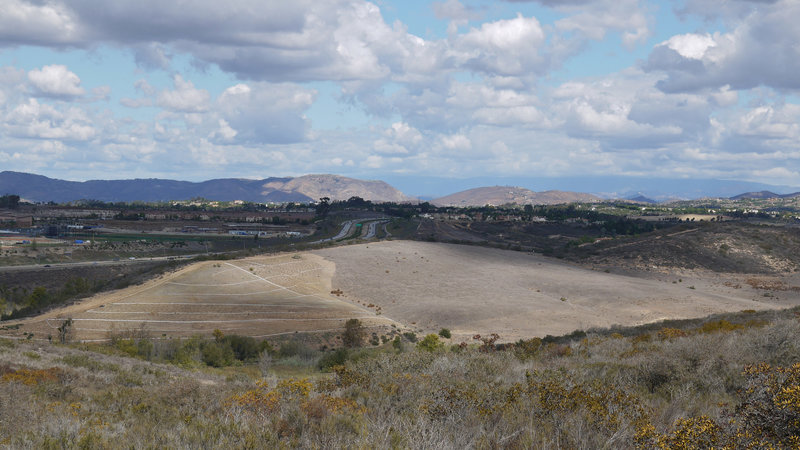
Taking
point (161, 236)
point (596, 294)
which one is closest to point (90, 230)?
point (161, 236)

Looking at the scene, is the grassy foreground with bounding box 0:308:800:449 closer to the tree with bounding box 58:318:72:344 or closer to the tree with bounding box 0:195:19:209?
the tree with bounding box 58:318:72:344

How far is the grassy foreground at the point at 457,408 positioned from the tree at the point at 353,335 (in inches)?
899

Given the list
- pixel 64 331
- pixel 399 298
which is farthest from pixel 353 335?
pixel 64 331

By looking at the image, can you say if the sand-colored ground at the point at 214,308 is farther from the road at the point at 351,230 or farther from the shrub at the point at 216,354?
the road at the point at 351,230

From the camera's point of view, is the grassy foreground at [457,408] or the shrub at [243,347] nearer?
the grassy foreground at [457,408]

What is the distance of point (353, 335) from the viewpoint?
36000 millimetres

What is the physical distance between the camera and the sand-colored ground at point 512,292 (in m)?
43.8

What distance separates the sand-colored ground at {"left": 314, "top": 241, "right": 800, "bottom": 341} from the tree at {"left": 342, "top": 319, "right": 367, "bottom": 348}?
6299mm

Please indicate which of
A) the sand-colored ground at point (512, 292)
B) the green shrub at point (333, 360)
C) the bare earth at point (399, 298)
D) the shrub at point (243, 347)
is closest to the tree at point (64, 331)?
the bare earth at point (399, 298)

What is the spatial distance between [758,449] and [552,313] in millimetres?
41969

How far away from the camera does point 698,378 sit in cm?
1056

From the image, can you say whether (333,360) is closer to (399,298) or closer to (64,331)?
(64,331)

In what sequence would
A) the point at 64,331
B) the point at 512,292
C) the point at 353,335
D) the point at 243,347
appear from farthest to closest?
the point at 512,292 < the point at 64,331 < the point at 353,335 < the point at 243,347

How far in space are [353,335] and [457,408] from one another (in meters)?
28.7
